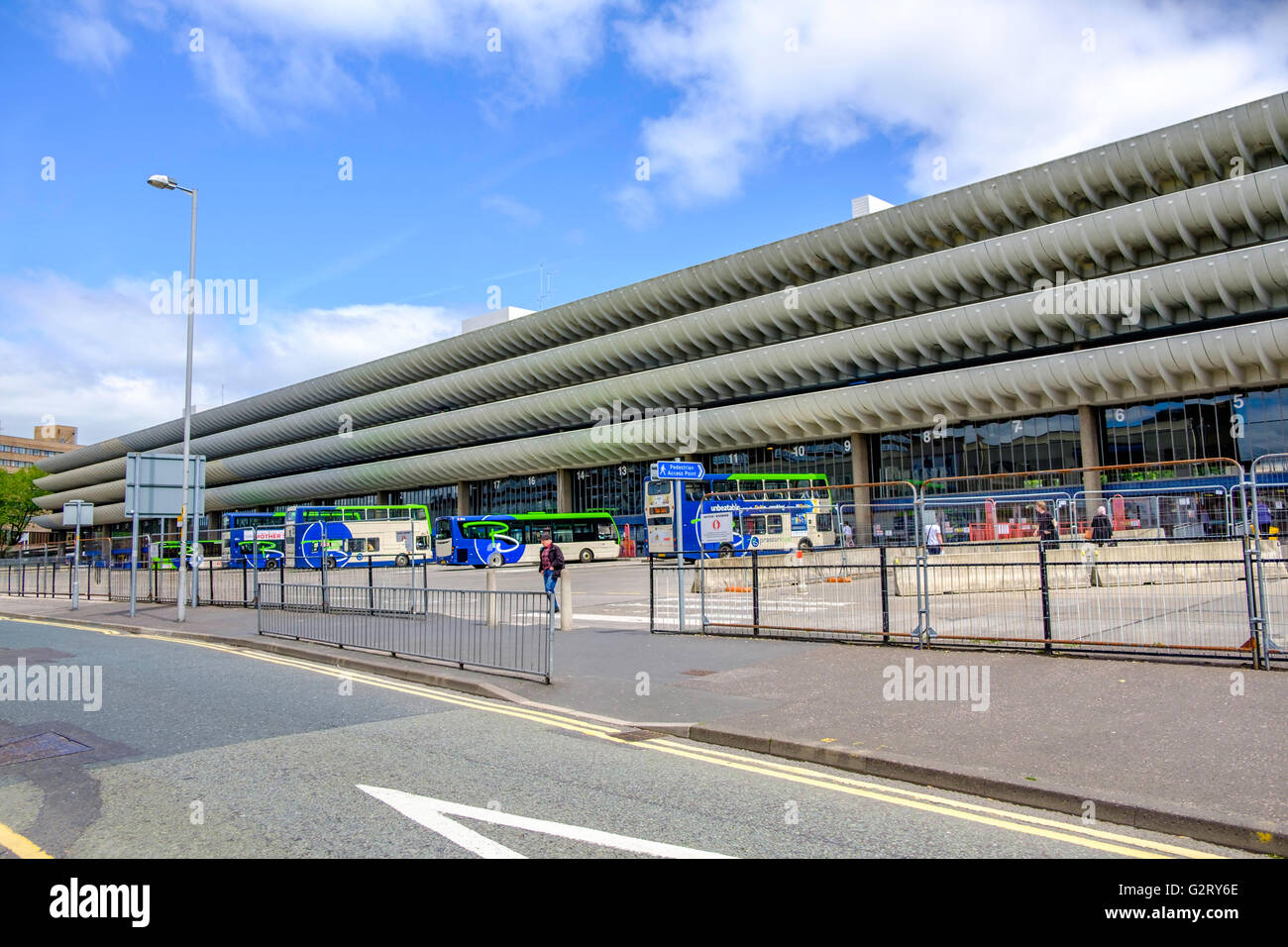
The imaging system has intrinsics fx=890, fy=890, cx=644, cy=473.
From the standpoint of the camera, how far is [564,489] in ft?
224

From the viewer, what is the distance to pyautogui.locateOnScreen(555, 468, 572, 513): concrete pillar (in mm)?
68150

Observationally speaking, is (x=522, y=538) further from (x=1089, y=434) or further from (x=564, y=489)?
(x=1089, y=434)

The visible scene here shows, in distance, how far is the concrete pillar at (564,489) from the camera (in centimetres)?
6815

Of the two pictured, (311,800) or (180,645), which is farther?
(180,645)

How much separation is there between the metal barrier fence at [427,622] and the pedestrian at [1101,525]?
12582mm

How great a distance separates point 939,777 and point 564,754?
9.67 feet

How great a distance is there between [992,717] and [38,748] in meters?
8.45

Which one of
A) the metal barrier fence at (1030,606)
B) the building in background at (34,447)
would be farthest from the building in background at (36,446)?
the metal barrier fence at (1030,606)

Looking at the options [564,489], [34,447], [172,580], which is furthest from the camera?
[34,447]

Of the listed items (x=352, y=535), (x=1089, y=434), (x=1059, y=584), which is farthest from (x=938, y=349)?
(x=1059, y=584)

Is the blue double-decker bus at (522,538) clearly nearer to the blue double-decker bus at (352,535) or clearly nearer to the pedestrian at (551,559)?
Result: the blue double-decker bus at (352,535)
